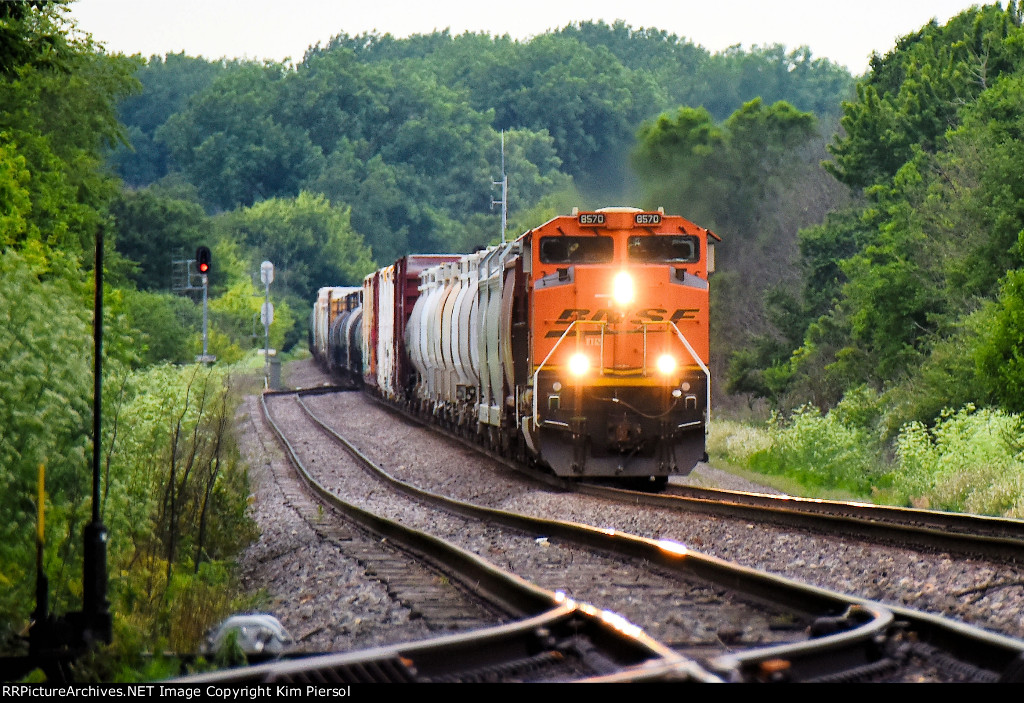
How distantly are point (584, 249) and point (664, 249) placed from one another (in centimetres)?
98

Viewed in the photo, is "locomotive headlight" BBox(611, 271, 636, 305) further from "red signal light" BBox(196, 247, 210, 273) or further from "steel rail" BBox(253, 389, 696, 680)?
"red signal light" BBox(196, 247, 210, 273)

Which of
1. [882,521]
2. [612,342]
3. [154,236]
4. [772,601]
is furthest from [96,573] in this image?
[154,236]

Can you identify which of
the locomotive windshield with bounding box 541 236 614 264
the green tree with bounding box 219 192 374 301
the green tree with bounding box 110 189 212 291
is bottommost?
the locomotive windshield with bounding box 541 236 614 264

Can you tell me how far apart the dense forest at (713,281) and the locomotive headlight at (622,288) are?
4425mm

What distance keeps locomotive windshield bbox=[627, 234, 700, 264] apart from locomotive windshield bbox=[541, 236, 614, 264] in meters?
0.27

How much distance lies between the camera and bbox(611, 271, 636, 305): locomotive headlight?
629 inches

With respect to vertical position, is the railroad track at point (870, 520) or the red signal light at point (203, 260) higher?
the red signal light at point (203, 260)

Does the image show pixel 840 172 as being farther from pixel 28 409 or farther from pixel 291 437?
pixel 28 409

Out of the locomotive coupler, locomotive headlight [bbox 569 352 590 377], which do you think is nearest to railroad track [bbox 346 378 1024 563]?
the locomotive coupler

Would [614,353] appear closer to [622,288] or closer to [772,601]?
[622,288]

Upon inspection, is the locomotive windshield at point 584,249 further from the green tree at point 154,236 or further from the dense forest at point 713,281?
the green tree at point 154,236

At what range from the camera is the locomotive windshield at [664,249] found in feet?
54.0

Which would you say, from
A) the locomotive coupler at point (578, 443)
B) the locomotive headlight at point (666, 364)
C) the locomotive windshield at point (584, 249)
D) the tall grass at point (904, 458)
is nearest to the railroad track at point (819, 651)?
the tall grass at point (904, 458)

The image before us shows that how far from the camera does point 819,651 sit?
18.8ft
